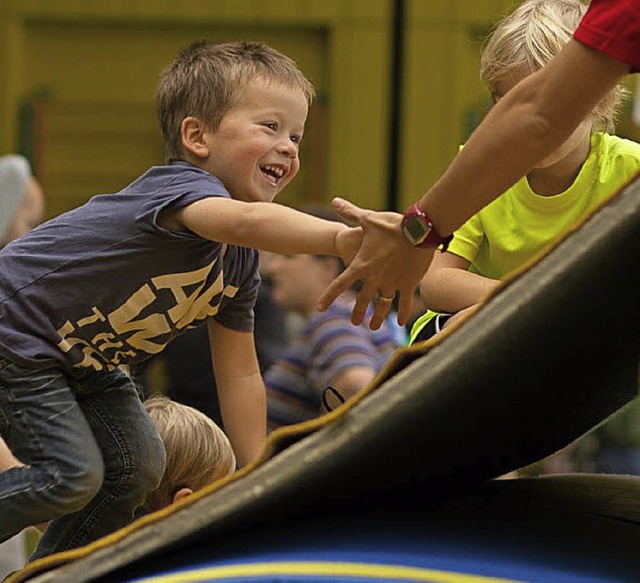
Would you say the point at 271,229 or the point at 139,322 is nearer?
the point at 271,229

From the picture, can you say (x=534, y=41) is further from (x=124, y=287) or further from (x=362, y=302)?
(x=124, y=287)

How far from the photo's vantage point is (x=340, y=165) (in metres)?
10.9

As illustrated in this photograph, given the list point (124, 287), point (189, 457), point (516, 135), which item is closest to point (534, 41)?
point (516, 135)

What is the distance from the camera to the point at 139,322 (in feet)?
9.55

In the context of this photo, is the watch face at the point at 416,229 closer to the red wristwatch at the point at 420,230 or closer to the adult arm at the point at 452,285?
the red wristwatch at the point at 420,230

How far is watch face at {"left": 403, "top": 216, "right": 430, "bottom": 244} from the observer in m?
2.41

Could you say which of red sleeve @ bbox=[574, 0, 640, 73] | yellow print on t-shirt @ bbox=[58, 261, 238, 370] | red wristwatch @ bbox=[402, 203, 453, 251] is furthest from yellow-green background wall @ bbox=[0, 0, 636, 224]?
red sleeve @ bbox=[574, 0, 640, 73]

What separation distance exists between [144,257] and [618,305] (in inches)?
39.8

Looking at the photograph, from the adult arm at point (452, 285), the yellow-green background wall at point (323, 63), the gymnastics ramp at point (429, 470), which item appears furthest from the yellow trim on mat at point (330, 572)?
the yellow-green background wall at point (323, 63)

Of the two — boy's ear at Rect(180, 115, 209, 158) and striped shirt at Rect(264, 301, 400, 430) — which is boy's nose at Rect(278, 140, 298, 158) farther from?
striped shirt at Rect(264, 301, 400, 430)

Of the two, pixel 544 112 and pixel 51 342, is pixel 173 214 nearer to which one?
pixel 51 342

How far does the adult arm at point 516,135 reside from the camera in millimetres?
2254

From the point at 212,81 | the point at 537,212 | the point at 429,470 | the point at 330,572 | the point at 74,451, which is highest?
the point at 212,81

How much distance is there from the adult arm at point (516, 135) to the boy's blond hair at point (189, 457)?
1.01 metres
